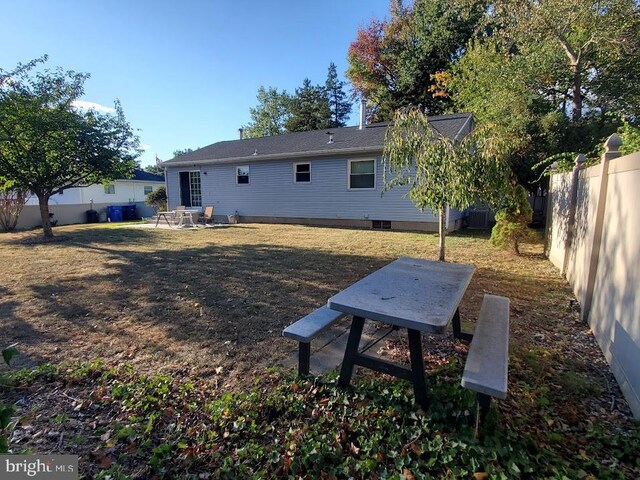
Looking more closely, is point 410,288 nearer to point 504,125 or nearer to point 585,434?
point 585,434

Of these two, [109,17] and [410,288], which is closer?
[410,288]

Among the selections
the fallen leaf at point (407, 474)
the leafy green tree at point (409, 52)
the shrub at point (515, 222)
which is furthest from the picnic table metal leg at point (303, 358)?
the leafy green tree at point (409, 52)

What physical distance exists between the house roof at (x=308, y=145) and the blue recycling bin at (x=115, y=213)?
16.4 feet

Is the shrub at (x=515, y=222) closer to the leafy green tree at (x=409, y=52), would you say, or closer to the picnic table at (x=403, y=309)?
the picnic table at (x=403, y=309)

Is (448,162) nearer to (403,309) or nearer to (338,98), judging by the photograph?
(403,309)

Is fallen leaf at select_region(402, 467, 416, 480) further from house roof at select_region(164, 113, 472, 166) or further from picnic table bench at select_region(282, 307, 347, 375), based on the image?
house roof at select_region(164, 113, 472, 166)

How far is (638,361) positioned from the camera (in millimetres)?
2297

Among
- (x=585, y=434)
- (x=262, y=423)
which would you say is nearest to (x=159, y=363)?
(x=262, y=423)

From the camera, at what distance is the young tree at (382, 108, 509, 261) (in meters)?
5.62

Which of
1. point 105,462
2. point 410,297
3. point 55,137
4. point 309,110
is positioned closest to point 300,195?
point 55,137

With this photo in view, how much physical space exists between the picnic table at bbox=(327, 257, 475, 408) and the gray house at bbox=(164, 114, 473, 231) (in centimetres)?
805

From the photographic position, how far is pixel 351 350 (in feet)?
8.07

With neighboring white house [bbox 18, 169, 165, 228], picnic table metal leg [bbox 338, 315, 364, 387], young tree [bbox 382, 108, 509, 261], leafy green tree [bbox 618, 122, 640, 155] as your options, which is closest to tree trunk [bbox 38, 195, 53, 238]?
neighboring white house [bbox 18, 169, 165, 228]

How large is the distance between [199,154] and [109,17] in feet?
32.2
